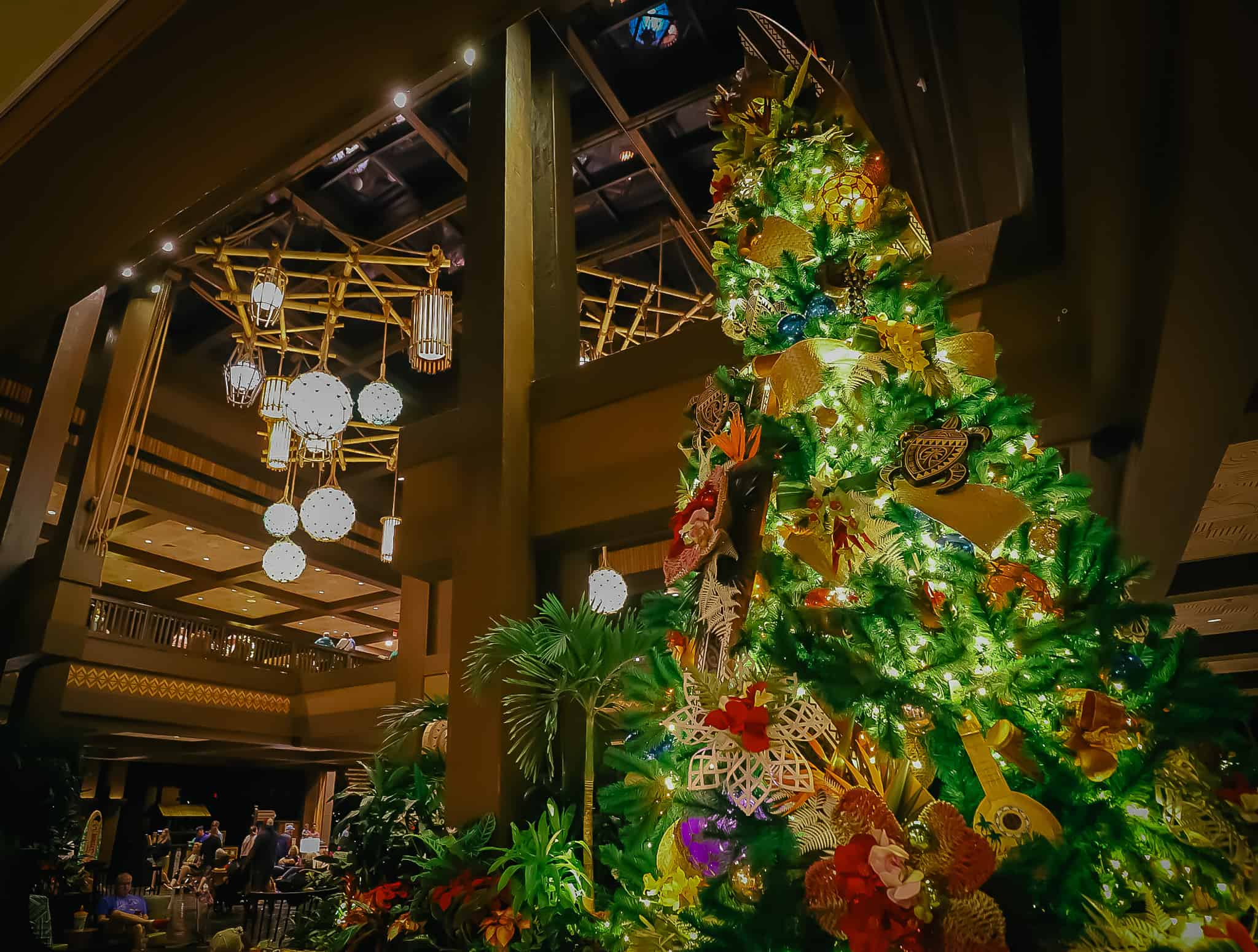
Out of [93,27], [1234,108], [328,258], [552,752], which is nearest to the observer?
[1234,108]

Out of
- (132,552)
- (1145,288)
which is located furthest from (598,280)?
(132,552)

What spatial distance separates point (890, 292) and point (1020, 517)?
70 centimetres

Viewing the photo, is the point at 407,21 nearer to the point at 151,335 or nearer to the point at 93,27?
the point at 93,27

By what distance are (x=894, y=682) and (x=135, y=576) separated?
17123 mm

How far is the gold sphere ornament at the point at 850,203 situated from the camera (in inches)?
82.4

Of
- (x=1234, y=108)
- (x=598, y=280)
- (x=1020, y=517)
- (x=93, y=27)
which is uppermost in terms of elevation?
(x=598, y=280)

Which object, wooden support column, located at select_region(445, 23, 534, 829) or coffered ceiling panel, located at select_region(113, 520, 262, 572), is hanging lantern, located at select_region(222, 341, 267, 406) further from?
coffered ceiling panel, located at select_region(113, 520, 262, 572)

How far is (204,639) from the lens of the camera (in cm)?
1311

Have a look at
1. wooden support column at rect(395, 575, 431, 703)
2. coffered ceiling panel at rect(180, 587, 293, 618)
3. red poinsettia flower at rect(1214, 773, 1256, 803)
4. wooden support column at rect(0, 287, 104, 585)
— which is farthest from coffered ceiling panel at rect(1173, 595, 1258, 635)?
coffered ceiling panel at rect(180, 587, 293, 618)

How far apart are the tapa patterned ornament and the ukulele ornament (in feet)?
0.86

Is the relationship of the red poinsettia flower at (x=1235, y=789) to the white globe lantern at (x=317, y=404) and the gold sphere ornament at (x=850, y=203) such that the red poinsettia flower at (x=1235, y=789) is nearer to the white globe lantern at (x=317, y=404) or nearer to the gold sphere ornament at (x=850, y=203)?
the gold sphere ornament at (x=850, y=203)

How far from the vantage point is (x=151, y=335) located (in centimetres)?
666

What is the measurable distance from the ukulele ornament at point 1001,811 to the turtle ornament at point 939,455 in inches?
19.6

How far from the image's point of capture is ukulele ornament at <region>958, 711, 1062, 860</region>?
1240 millimetres
